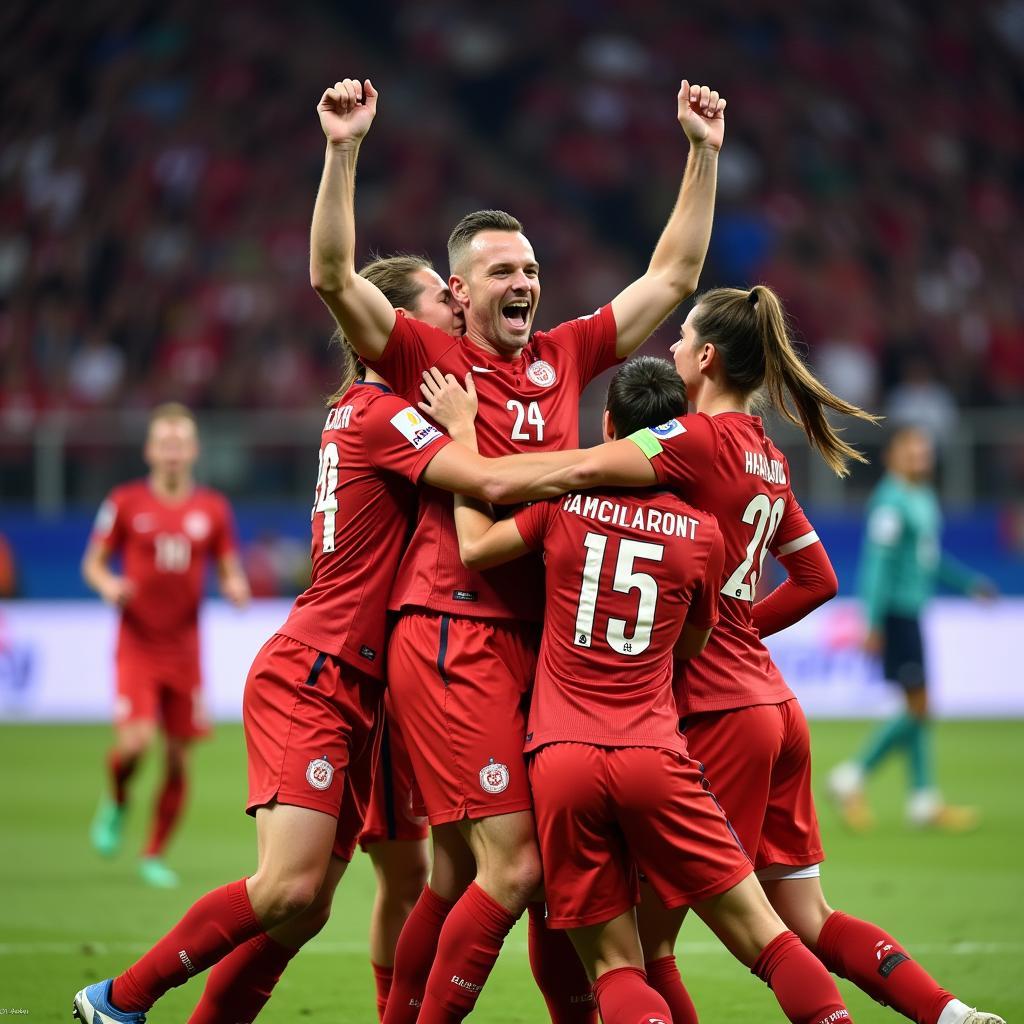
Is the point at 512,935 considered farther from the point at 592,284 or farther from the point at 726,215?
the point at 726,215

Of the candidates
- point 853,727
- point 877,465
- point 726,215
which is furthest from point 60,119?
point 853,727

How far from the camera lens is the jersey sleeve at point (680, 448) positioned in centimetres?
Result: 446

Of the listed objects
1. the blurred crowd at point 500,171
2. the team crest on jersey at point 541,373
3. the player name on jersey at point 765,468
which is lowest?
the player name on jersey at point 765,468

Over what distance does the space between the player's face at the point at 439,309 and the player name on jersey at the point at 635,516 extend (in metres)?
0.97

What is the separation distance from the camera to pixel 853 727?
15.2 meters

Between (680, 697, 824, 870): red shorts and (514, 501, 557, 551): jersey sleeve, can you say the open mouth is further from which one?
(680, 697, 824, 870): red shorts

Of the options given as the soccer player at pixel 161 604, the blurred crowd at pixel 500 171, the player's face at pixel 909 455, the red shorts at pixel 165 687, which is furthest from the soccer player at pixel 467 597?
the blurred crowd at pixel 500 171

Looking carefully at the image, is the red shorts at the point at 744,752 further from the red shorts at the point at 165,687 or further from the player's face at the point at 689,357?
the red shorts at the point at 165,687

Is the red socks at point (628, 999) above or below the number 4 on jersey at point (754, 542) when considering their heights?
below

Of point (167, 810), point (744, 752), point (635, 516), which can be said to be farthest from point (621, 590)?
point (167, 810)

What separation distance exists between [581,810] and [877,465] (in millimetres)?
12768

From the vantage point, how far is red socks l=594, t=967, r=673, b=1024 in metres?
4.11

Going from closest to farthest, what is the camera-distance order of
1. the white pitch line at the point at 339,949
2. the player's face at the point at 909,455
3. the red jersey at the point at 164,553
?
the white pitch line at the point at 339,949 < the red jersey at the point at 164,553 < the player's face at the point at 909,455

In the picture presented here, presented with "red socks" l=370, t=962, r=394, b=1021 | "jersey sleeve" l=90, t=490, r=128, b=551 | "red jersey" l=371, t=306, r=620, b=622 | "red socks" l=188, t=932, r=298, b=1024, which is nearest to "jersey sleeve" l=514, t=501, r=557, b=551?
"red jersey" l=371, t=306, r=620, b=622
